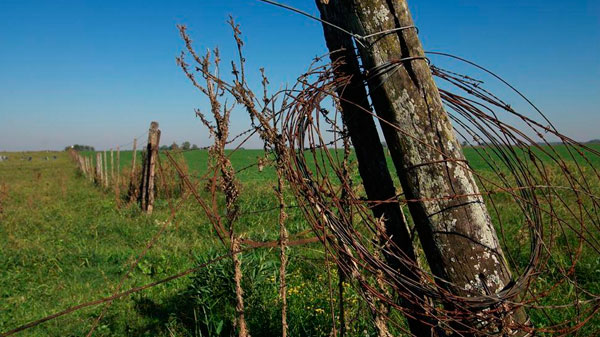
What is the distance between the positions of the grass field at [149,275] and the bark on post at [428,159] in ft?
2.54

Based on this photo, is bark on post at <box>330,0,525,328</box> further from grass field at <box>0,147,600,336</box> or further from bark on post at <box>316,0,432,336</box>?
grass field at <box>0,147,600,336</box>

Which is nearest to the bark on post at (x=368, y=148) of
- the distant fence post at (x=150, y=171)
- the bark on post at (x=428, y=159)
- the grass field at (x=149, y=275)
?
the bark on post at (x=428, y=159)

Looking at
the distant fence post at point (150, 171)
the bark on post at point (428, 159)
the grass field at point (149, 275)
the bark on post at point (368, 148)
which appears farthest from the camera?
the distant fence post at point (150, 171)

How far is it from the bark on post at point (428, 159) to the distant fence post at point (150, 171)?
909cm

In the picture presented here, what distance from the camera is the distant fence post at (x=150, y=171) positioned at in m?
10.0

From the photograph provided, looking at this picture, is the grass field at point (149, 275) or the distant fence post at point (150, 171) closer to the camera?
the grass field at point (149, 275)

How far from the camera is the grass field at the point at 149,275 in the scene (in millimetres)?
3729

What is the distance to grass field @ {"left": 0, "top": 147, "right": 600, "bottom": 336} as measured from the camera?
373 centimetres

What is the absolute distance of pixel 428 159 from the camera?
5.69 ft

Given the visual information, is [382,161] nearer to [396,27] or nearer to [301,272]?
[396,27]

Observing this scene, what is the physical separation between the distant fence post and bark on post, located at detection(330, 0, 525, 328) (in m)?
9.09

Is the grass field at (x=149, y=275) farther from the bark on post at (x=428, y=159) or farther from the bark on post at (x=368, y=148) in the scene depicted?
the bark on post at (x=428, y=159)

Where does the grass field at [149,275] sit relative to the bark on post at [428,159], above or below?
below

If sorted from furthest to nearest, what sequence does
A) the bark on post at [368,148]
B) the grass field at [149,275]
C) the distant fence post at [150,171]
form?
the distant fence post at [150,171] → the grass field at [149,275] → the bark on post at [368,148]
